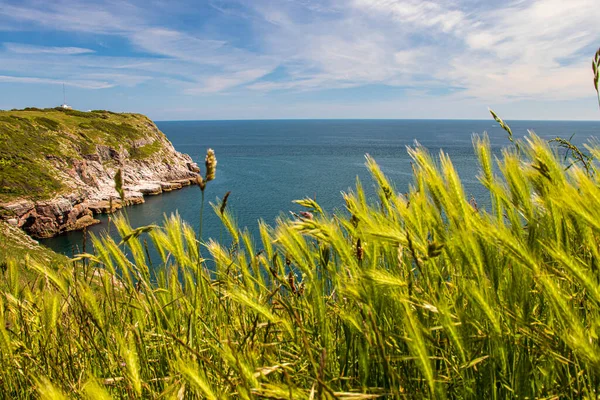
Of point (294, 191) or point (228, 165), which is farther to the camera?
point (228, 165)

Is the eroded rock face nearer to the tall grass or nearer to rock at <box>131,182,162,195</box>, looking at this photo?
rock at <box>131,182,162,195</box>

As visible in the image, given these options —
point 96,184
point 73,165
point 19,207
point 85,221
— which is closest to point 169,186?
point 96,184

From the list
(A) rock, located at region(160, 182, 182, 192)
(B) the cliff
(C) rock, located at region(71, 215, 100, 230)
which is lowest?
(C) rock, located at region(71, 215, 100, 230)

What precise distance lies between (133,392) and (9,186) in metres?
43.8

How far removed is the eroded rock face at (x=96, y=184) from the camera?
3734cm

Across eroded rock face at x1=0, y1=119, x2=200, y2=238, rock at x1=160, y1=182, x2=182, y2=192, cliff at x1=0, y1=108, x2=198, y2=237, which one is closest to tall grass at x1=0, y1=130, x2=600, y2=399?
eroded rock face at x1=0, y1=119, x2=200, y2=238

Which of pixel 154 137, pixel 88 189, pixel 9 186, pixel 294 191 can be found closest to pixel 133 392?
pixel 9 186

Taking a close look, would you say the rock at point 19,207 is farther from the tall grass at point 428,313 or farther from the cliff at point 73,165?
the tall grass at point 428,313

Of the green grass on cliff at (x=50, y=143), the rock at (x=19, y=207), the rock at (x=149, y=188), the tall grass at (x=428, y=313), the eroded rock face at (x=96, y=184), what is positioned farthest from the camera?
the rock at (x=149, y=188)

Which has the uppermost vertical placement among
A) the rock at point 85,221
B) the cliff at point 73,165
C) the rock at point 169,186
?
the cliff at point 73,165

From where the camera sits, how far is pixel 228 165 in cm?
8669

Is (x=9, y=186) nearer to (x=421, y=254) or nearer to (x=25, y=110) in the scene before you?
(x=25, y=110)

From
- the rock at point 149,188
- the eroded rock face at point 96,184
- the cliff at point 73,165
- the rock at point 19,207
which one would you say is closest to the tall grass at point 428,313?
the eroded rock face at point 96,184

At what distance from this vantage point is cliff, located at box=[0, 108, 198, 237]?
124 feet
